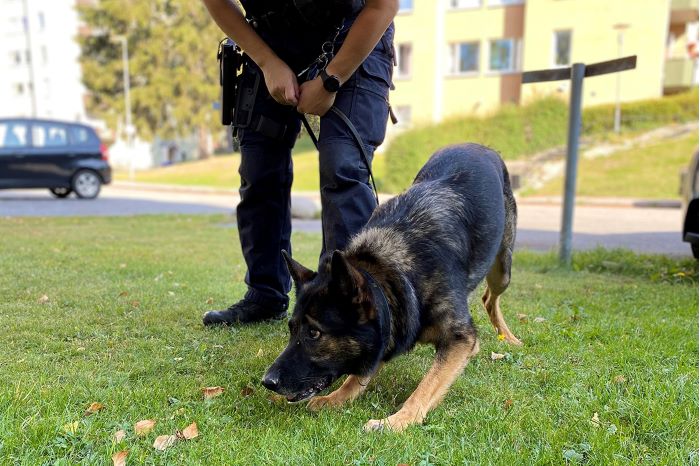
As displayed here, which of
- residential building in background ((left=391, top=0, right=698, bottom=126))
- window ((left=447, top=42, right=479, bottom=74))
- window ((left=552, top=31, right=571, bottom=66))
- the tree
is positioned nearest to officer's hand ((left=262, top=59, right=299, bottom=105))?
residential building in background ((left=391, top=0, right=698, bottom=126))

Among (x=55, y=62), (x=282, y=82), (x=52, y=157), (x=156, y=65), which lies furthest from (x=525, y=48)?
(x=55, y=62)

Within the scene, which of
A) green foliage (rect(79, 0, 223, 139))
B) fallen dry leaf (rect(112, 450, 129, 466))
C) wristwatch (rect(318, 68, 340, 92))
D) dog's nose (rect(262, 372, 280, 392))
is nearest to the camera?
fallen dry leaf (rect(112, 450, 129, 466))

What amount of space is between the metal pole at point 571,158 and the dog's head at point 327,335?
4296 millimetres

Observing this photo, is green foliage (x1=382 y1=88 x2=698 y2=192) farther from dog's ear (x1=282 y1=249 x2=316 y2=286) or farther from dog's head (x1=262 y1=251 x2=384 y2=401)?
dog's head (x1=262 y1=251 x2=384 y2=401)

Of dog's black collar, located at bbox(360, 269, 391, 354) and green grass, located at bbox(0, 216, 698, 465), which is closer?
green grass, located at bbox(0, 216, 698, 465)

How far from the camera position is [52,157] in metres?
14.9

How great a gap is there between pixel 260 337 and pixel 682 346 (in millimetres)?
2482

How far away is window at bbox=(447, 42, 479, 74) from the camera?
28.6 metres

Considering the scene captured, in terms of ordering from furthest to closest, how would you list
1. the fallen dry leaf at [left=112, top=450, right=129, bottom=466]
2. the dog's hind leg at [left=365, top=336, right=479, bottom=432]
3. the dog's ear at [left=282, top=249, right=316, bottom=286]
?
the dog's ear at [left=282, top=249, right=316, bottom=286] → the dog's hind leg at [left=365, top=336, right=479, bottom=432] → the fallen dry leaf at [left=112, top=450, right=129, bottom=466]

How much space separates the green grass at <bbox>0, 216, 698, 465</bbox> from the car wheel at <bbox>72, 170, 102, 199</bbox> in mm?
11524

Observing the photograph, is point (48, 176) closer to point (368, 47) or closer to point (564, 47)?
point (368, 47)

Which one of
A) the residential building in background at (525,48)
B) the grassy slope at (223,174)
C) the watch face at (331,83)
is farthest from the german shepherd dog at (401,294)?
the residential building in background at (525,48)

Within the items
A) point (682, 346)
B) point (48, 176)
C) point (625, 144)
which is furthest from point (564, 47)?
point (682, 346)

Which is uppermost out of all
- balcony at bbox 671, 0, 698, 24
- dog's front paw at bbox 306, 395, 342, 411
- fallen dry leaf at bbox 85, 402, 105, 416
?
balcony at bbox 671, 0, 698, 24
